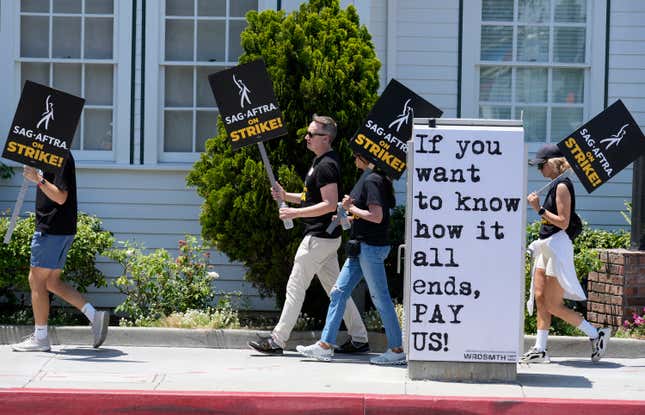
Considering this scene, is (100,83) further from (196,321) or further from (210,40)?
(196,321)

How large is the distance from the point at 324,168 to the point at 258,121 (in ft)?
2.57

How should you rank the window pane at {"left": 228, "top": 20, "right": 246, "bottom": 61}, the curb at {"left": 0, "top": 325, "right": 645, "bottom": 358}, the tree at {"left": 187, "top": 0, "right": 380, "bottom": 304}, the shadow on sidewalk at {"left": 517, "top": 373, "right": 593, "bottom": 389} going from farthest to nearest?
the window pane at {"left": 228, "top": 20, "right": 246, "bottom": 61}, the tree at {"left": 187, "top": 0, "right": 380, "bottom": 304}, the curb at {"left": 0, "top": 325, "right": 645, "bottom": 358}, the shadow on sidewalk at {"left": 517, "top": 373, "right": 593, "bottom": 389}

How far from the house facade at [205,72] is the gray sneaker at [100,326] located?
2.04 metres

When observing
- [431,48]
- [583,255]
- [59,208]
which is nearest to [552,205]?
[583,255]

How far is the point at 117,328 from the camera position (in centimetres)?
973

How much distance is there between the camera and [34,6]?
11.4 metres

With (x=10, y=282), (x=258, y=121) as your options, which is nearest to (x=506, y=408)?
(x=258, y=121)

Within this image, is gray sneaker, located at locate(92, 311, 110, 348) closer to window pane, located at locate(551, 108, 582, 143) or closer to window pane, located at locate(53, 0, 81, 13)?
window pane, located at locate(53, 0, 81, 13)

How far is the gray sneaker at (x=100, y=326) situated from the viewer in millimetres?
9094

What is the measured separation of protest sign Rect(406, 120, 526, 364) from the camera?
7918mm

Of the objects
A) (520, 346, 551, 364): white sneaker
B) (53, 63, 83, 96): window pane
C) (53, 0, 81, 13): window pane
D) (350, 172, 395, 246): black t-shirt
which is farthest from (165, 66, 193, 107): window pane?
(520, 346, 551, 364): white sneaker

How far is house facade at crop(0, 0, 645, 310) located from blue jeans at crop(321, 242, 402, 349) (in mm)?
2569

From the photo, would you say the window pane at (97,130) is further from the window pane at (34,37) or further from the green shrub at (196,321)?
the green shrub at (196,321)

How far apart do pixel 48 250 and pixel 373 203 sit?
105 inches
